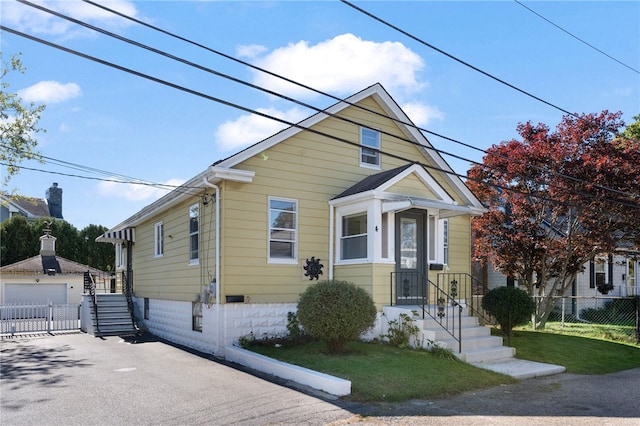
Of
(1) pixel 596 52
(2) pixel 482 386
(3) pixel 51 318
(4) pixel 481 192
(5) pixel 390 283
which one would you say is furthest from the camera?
(4) pixel 481 192

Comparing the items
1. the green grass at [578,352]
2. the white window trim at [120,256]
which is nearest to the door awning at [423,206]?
the green grass at [578,352]

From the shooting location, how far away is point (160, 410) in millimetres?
7617

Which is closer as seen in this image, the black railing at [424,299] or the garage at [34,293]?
the black railing at [424,299]

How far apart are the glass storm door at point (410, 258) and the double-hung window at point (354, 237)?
0.86 meters

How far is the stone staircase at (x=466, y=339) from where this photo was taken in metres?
11.5

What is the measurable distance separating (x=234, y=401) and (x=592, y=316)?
A: 20.2 metres

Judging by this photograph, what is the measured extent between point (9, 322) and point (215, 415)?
52.8 ft

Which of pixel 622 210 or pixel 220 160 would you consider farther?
pixel 622 210

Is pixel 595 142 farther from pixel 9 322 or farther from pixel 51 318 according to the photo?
pixel 9 322

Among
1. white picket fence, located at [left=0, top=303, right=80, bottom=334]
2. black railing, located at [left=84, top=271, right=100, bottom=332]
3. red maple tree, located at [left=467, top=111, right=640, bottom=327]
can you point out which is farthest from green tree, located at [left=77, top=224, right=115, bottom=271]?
red maple tree, located at [left=467, top=111, right=640, bottom=327]

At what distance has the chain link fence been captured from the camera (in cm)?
1817

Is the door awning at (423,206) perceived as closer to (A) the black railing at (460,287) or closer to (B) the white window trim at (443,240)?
(B) the white window trim at (443,240)

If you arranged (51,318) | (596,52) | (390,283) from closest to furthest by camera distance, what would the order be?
(596,52) < (390,283) < (51,318)

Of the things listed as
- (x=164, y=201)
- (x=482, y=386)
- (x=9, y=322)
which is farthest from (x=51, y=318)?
(x=482, y=386)
